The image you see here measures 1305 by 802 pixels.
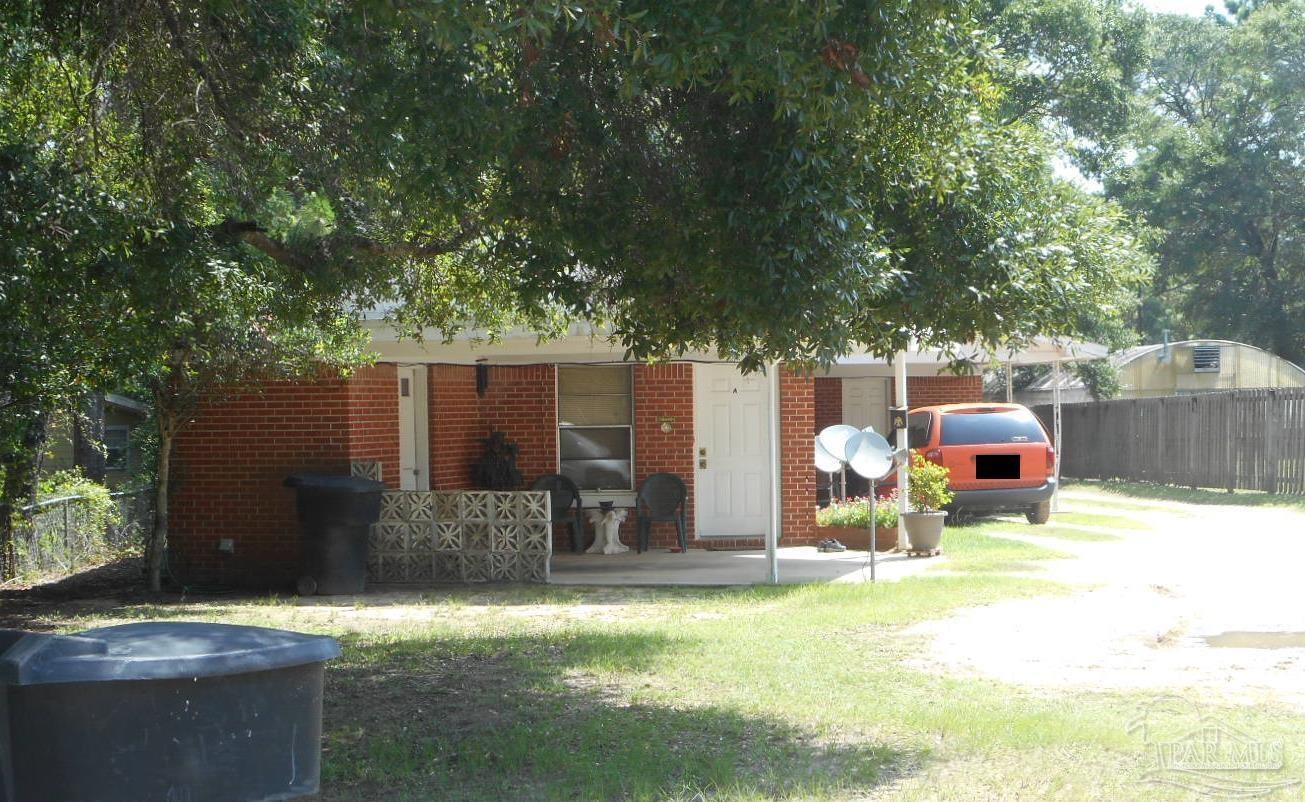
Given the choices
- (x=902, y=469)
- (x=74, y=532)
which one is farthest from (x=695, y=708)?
(x=74, y=532)

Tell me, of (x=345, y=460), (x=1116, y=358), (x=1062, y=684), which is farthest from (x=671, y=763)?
(x=1116, y=358)

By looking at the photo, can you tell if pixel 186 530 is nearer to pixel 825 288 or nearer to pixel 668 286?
pixel 668 286

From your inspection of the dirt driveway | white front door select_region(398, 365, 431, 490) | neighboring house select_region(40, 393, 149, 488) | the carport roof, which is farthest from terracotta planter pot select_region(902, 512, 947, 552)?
neighboring house select_region(40, 393, 149, 488)

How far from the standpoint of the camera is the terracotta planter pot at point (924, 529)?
15.4 metres

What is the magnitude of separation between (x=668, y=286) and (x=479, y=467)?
9303 millimetres

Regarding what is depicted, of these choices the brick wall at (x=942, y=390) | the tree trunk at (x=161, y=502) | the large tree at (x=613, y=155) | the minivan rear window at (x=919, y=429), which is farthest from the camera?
the brick wall at (x=942, y=390)

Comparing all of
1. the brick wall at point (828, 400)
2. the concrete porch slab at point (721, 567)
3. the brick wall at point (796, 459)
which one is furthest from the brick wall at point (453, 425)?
the brick wall at point (828, 400)

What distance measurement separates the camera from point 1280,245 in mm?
36719

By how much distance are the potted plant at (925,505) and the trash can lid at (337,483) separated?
6.13m

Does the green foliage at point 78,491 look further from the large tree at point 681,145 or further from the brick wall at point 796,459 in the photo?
the brick wall at point 796,459

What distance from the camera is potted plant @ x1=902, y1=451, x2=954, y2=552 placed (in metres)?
15.5

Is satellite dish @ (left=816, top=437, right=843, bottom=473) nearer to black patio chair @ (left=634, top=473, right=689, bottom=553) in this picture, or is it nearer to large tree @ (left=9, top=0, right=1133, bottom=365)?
black patio chair @ (left=634, top=473, right=689, bottom=553)
